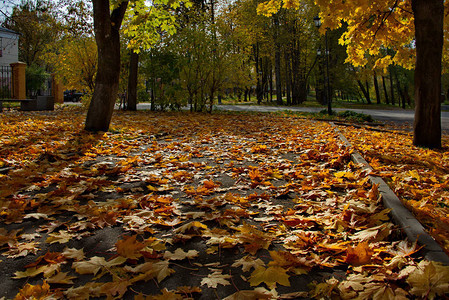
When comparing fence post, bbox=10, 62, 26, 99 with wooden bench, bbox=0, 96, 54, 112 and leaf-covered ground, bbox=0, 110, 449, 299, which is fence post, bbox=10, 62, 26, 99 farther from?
leaf-covered ground, bbox=0, 110, 449, 299

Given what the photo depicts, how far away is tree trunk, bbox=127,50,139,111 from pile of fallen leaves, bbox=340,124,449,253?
12.1 meters

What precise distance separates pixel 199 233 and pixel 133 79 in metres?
14.2

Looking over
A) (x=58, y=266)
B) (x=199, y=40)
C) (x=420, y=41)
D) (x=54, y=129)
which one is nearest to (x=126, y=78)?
(x=199, y=40)

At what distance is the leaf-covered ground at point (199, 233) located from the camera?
1932mm

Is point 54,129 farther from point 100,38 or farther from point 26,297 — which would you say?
point 26,297

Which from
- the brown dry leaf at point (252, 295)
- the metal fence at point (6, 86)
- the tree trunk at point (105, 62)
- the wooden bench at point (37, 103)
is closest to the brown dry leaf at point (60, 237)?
the brown dry leaf at point (252, 295)

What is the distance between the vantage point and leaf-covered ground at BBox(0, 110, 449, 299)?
1.93m

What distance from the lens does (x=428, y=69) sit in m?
6.52

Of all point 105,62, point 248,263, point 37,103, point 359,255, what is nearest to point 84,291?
point 248,263

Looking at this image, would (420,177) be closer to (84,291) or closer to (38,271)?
(84,291)

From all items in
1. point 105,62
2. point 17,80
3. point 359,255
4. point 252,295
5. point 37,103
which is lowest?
point 252,295

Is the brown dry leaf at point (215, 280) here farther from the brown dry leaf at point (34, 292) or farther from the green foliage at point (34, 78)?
the green foliage at point (34, 78)

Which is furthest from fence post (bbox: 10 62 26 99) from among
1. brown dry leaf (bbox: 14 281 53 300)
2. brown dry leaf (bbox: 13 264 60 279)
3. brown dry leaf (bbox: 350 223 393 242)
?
brown dry leaf (bbox: 350 223 393 242)

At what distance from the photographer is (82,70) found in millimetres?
15859
